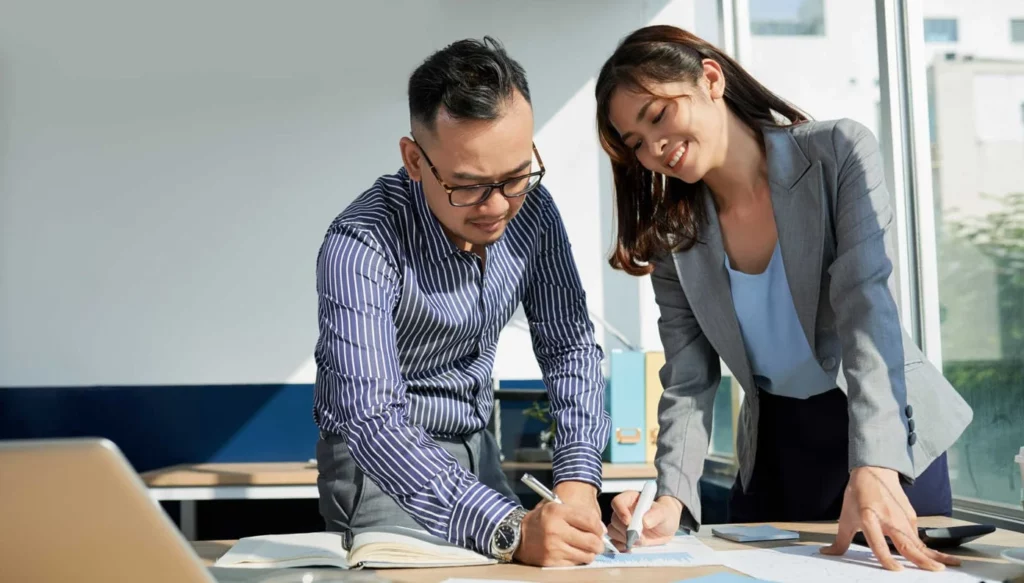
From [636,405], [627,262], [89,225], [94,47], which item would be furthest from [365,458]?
[94,47]

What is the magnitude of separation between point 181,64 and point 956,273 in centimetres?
314

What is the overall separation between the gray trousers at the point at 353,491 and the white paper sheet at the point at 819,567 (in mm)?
409

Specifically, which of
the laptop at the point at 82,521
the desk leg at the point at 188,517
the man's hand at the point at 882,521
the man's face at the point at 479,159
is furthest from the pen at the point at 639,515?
the desk leg at the point at 188,517

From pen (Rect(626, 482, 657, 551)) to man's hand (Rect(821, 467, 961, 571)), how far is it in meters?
0.27

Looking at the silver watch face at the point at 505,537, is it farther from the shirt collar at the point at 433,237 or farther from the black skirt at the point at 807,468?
the black skirt at the point at 807,468

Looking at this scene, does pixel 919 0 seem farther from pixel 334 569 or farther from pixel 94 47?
pixel 94 47

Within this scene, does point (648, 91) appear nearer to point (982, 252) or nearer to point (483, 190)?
point (483, 190)

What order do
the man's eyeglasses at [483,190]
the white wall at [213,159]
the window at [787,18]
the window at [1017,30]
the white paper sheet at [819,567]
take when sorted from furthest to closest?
the white wall at [213,159] → the window at [787,18] → the window at [1017,30] → the man's eyeglasses at [483,190] → the white paper sheet at [819,567]

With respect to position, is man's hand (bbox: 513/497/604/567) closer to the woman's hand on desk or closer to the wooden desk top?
the woman's hand on desk

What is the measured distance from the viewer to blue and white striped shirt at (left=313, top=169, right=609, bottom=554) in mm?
1494

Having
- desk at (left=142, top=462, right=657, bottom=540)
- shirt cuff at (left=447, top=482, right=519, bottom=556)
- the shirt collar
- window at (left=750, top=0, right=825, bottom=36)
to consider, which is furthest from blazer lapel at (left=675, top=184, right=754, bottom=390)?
window at (left=750, top=0, right=825, bottom=36)

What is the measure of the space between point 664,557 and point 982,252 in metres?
1.30

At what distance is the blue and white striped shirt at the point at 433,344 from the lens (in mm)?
1494

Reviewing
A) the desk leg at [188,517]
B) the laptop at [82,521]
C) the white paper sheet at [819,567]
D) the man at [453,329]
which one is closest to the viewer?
the laptop at [82,521]
